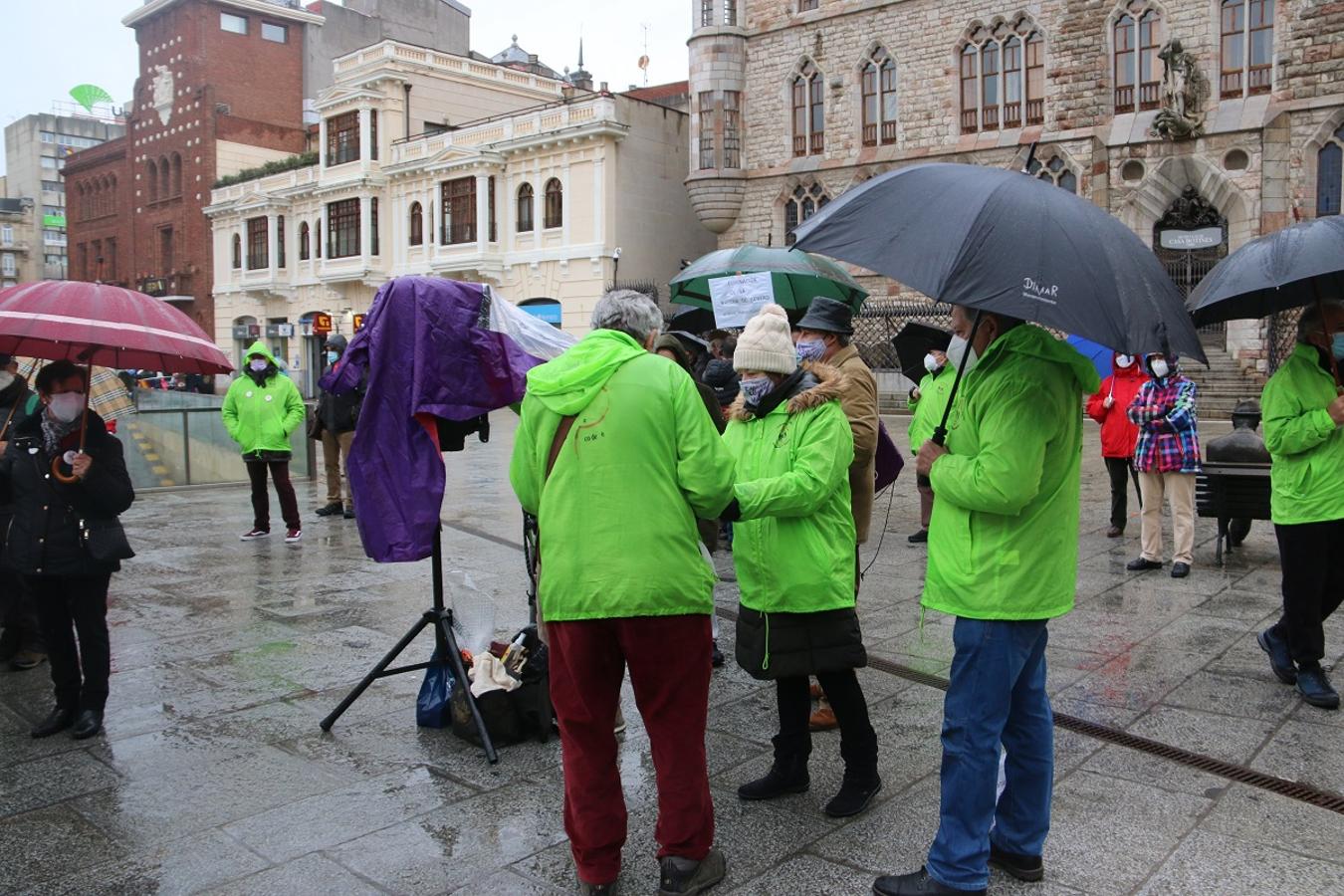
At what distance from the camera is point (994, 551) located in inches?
131

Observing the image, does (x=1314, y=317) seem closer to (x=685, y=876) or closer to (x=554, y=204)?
(x=685, y=876)

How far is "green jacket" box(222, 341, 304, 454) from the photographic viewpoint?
34.7 ft

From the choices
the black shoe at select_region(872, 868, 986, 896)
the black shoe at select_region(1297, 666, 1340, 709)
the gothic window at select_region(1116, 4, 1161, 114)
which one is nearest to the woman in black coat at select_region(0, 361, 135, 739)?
the black shoe at select_region(872, 868, 986, 896)

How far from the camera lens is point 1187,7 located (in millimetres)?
26375

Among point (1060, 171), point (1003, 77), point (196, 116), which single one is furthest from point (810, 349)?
point (196, 116)

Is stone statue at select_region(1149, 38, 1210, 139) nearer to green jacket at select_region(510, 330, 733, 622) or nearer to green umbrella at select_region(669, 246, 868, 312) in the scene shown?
green umbrella at select_region(669, 246, 868, 312)

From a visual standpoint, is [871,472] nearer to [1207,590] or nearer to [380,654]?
[380,654]

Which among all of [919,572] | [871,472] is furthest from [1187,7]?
[871,472]

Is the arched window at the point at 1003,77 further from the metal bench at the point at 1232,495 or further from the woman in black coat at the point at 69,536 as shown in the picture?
the woman in black coat at the point at 69,536

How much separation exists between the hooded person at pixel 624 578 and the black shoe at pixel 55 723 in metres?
2.91

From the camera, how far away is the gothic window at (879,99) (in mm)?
31000

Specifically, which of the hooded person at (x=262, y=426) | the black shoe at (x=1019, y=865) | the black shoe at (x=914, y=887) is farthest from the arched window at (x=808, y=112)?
the black shoe at (x=914, y=887)

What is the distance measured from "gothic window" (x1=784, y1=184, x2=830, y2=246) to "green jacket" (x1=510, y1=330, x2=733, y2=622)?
29.0 meters

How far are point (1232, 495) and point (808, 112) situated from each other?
25.9m
